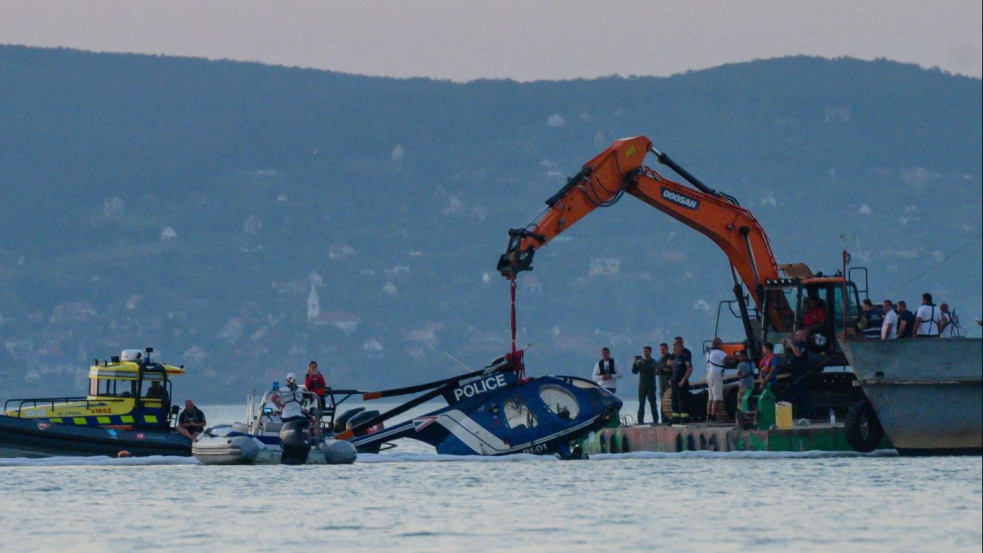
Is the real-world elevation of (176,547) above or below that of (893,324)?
below

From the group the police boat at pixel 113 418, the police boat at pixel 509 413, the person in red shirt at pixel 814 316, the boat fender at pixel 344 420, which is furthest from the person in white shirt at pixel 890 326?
the police boat at pixel 113 418

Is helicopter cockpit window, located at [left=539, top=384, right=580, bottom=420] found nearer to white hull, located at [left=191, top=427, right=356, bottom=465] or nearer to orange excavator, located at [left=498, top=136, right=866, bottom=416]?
orange excavator, located at [left=498, top=136, right=866, bottom=416]

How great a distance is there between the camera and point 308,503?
27609 millimetres

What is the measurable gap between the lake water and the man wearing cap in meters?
2.26

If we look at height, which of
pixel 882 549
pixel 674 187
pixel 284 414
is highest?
pixel 674 187

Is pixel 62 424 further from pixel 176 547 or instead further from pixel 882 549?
pixel 882 549

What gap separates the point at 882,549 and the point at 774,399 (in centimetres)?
1364

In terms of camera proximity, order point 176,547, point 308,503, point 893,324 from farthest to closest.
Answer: point 893,324 < point 308,503 < point 176,547

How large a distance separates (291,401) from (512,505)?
27.6 feet

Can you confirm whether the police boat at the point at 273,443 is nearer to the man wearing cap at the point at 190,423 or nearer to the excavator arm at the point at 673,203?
the man wearing cap at the point at 190,423

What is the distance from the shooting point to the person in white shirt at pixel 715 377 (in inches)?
1387

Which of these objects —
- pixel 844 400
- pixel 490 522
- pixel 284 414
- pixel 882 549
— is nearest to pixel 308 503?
pixel 490 522

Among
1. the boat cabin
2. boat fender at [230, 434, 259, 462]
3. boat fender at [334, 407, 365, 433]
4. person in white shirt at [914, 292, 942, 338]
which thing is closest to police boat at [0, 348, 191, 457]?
the boat cabin

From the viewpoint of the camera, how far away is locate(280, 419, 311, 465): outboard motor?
1363 inches
